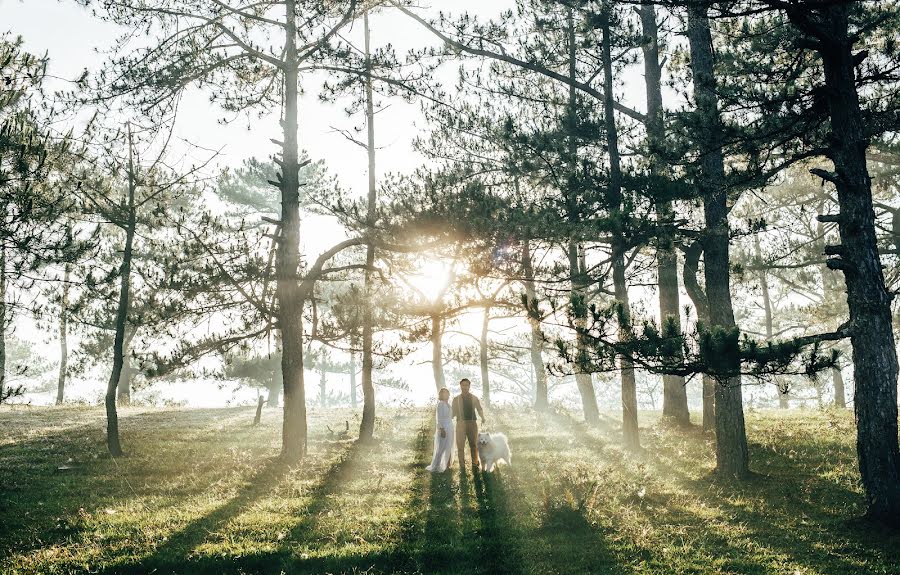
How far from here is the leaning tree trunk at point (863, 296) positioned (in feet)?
23.3

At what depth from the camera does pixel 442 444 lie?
12031mm

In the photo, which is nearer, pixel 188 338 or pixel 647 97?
pixel 188 338

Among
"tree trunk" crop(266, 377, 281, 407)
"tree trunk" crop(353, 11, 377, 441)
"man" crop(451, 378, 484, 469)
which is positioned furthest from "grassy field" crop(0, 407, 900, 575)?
"tree trunk" crop(266, 377, 281, 407)

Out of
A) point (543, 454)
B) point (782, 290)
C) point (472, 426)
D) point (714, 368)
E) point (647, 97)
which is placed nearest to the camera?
point (714, 368)

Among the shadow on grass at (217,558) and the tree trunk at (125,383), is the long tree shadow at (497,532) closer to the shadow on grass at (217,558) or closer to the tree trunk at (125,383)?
the shadow on grass at (217,558)

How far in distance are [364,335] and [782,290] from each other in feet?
88.7

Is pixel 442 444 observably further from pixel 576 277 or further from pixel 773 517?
pixel 773 517

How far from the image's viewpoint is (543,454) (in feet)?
43.4

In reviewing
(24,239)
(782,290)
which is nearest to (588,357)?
(24,239)

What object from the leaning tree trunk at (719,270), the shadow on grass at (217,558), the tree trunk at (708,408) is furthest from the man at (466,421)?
the tree trunk at (708,408)

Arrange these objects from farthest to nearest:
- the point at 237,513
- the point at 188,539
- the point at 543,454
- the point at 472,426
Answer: the point at 543,454 → the point at 472,426 → the point at 237,513 → the point at 188,539

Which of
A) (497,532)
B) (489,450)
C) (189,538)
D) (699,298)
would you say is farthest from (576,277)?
(189,538)

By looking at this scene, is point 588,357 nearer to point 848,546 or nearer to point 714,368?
point 714,368

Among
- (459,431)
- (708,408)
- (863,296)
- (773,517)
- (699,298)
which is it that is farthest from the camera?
(708,408)
